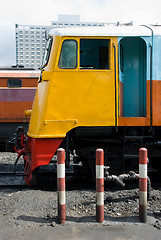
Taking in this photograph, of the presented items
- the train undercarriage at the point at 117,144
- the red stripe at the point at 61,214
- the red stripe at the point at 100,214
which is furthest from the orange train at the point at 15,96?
the red stripe at the point at 100,214

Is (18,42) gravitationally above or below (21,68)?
above

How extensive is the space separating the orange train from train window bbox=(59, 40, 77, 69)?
461 cm

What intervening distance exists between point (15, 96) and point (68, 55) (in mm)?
5039

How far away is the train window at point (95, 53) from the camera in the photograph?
6.10m

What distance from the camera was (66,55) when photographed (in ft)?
17.9

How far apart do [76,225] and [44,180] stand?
2780 mm

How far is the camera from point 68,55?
544 centimetres

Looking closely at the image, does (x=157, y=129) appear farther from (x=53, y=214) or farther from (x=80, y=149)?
(x=53, y=214)

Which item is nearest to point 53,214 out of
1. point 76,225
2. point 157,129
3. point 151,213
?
point 76,225

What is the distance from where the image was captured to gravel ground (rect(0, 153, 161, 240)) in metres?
4.10

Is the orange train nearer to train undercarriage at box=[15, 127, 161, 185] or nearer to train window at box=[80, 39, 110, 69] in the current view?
train window at box=[80, 39, 110, 69]

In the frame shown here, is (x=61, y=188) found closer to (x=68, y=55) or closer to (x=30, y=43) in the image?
(x=68, y=55)

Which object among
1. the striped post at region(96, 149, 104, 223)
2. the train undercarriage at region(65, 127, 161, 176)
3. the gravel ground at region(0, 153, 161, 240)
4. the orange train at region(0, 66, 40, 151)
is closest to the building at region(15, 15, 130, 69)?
the orange train at region(0, 66, 40, 151)

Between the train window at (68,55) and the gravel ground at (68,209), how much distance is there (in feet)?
8.24
